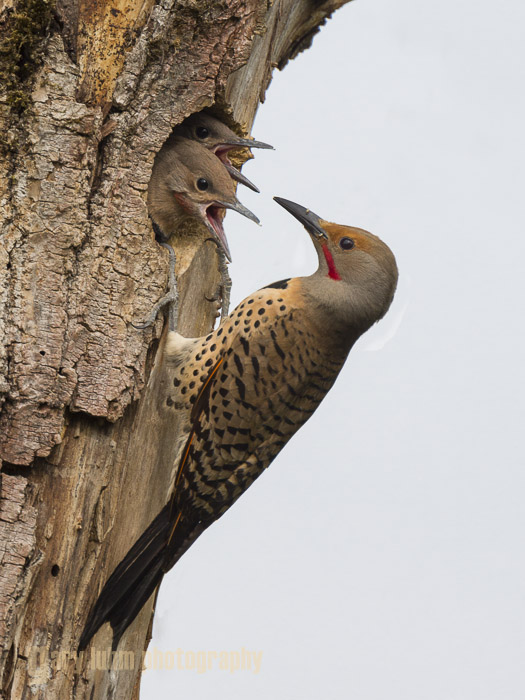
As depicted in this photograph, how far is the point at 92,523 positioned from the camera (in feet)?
8.04

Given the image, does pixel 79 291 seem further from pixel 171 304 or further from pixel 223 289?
pixel 223 289

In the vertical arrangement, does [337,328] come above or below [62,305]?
above

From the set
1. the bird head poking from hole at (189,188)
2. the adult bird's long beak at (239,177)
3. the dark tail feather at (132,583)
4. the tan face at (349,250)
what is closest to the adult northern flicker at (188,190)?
the bird head poking from hole at (189,188)

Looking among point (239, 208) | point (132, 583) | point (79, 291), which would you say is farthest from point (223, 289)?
point (132, 583)

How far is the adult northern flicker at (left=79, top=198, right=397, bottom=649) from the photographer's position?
2906mm

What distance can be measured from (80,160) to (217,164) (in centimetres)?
73

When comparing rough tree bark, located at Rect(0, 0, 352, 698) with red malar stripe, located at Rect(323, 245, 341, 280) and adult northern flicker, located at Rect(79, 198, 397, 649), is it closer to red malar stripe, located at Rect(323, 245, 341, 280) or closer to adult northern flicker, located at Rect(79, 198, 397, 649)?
adult northern flicker, located at Rect(79, 198, 397, 649)

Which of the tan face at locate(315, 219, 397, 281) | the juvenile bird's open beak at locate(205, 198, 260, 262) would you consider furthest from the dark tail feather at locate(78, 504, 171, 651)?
the tan face at locate(315, 219, 397, 281)

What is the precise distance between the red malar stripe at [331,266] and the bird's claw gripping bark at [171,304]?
23.4 inches

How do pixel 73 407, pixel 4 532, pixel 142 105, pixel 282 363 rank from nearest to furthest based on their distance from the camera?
pixel 4 532 → pixel 73 407 → pixel 142 105 → pixel 282 363

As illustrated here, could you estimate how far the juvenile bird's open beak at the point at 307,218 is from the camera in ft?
10.6

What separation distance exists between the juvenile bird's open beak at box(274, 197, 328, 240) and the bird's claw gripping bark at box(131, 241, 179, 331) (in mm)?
515

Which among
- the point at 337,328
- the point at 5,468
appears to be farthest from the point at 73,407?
the point at 337,328

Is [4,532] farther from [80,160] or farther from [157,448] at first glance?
[80,160]
